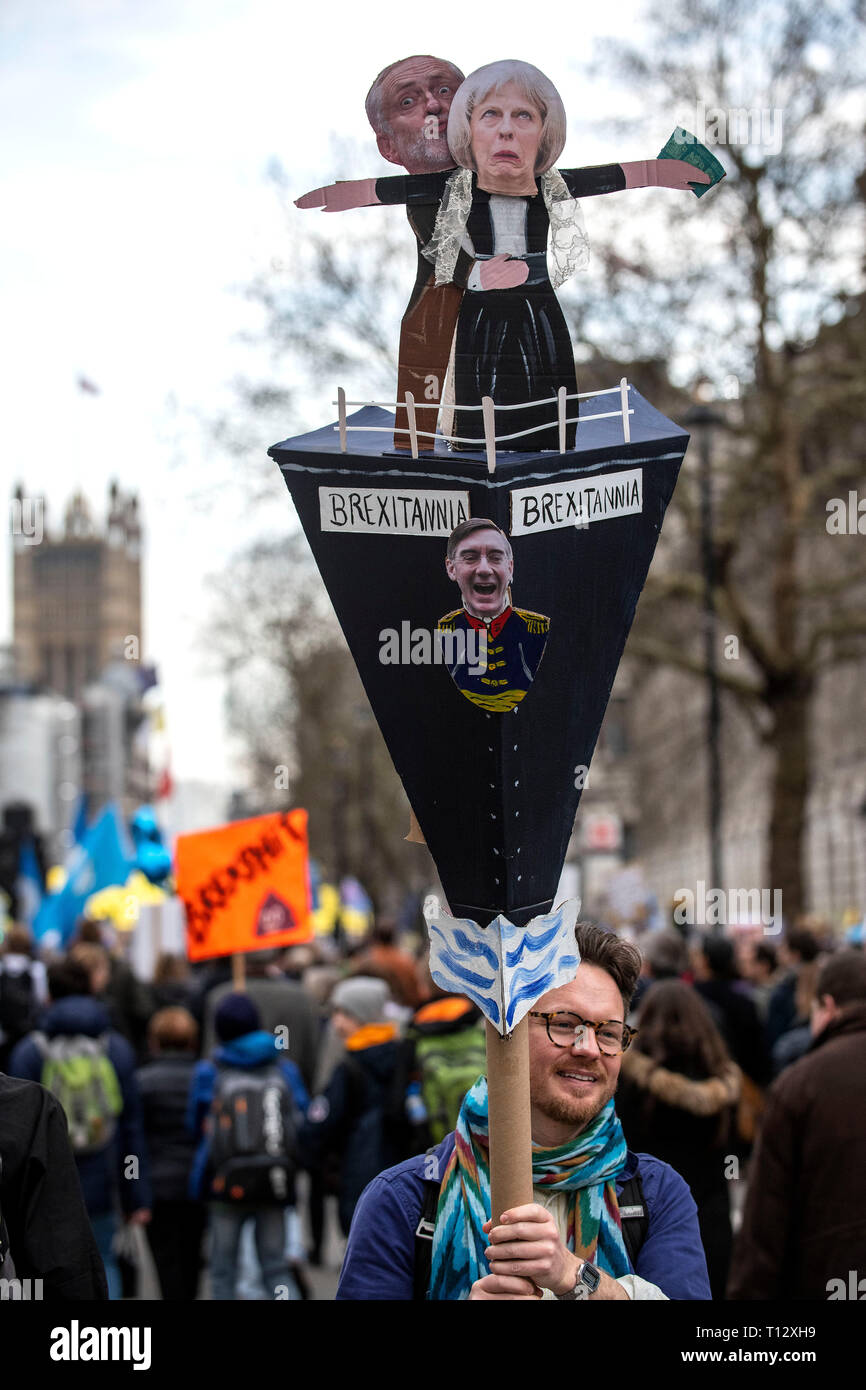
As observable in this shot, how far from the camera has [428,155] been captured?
2.89m

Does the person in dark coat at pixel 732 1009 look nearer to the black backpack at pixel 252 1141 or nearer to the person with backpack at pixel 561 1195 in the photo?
the black backpack at pixel 252 1141

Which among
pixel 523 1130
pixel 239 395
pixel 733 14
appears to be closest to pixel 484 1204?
pixel 523 1130

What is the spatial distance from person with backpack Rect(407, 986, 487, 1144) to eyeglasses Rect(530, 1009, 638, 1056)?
409 centimetres

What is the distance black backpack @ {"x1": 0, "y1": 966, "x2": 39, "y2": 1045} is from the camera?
11.0m

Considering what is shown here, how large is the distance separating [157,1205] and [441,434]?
685cm

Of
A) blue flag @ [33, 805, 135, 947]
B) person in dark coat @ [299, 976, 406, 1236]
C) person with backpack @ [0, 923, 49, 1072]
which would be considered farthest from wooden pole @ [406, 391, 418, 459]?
blue flag @ [33, 805, 135, 947]

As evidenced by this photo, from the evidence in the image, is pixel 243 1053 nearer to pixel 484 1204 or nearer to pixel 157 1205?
pixel 157 1205

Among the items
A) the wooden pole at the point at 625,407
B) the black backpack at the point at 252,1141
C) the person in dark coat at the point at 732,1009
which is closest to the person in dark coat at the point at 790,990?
the person in dark coat at the point at 732,1009

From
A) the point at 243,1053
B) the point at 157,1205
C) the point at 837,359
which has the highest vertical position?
the point at 837,359

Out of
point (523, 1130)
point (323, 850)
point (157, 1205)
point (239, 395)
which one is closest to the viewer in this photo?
point (523, 1130)

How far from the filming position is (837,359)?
70.8ft

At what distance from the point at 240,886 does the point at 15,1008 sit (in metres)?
2.42

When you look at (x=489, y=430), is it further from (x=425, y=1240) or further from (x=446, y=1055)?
(x=446, y=1055)

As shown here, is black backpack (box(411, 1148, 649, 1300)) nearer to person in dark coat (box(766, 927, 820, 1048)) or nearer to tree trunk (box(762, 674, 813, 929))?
person in dark coat (box(766, 927, 820, 1048))
